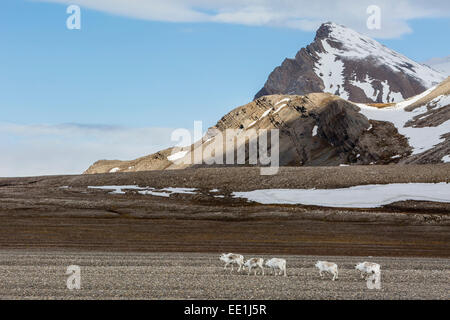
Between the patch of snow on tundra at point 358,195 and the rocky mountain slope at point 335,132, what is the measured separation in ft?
101

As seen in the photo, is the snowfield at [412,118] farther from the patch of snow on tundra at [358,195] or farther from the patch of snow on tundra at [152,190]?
the patch of snow on tundra at [152,190]

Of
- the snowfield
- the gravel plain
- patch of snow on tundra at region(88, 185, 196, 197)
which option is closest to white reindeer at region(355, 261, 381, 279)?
the gravel plain

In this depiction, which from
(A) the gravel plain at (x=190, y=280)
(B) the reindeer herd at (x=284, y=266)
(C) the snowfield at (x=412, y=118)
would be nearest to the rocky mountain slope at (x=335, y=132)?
(C) the snowfield at (x=412, y=118)

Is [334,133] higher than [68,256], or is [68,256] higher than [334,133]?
[334,133]

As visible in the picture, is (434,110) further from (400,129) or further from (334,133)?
(334,133)

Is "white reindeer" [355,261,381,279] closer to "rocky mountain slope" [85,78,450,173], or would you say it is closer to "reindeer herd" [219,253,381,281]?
"reindeer herd" [219,253,381,281]

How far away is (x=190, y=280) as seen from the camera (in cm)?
2586

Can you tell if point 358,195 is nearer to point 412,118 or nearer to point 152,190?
point 152,190

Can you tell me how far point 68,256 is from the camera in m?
36.2

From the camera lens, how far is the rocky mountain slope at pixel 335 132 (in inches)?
5025

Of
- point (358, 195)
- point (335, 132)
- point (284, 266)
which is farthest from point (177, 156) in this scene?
point (284, 266)

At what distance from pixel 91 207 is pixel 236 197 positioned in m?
19.5
